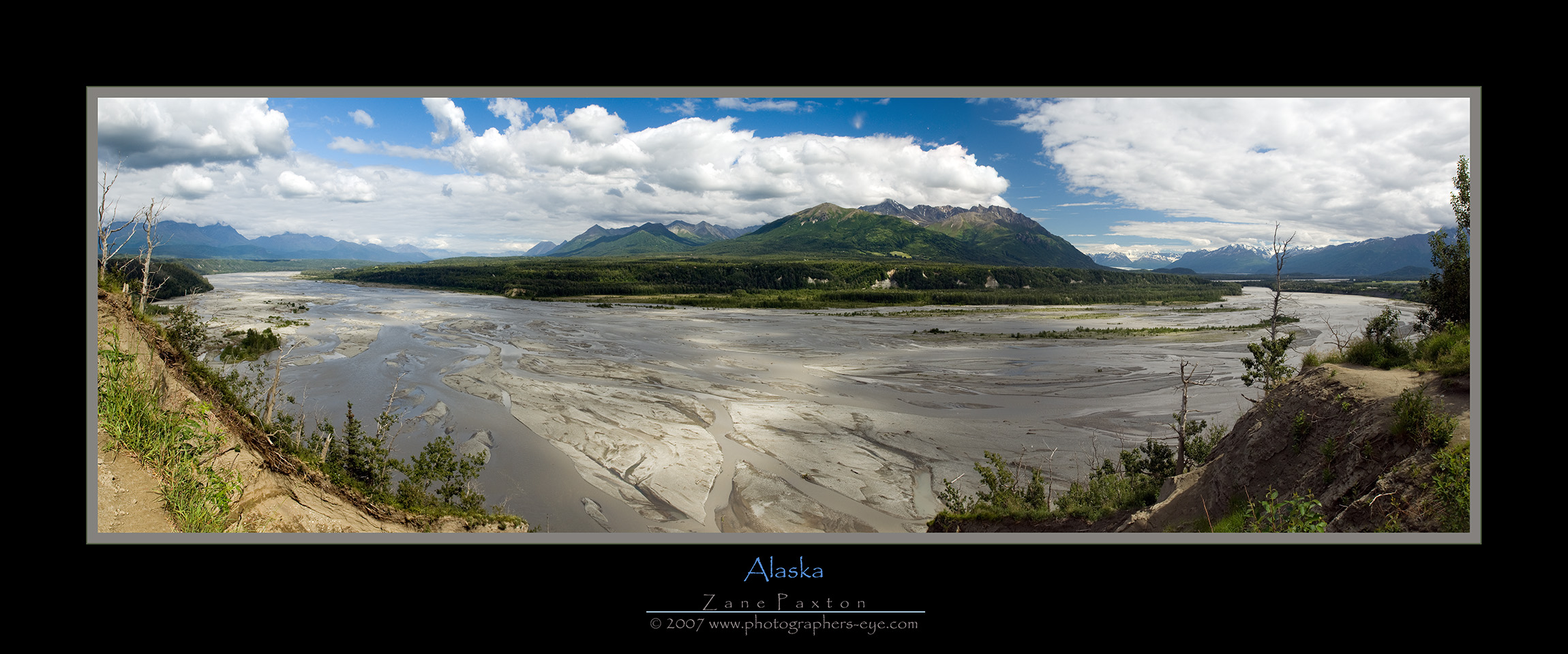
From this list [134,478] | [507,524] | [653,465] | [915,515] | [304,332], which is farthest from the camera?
[304,332]

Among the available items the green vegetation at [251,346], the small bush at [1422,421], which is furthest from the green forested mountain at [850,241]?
the small bush at [1422,421]

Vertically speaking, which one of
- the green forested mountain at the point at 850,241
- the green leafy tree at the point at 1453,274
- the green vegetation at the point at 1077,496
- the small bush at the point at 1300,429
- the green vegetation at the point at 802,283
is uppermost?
the green forested mountain at the point at 850,241

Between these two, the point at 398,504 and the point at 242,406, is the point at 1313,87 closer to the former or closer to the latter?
the point at 398,504

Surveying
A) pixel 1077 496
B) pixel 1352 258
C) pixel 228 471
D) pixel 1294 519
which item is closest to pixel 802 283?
pixel 1352 258

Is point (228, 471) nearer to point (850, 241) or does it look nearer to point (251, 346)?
point (251, 346)

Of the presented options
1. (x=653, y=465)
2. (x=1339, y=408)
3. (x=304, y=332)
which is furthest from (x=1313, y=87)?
(x=304, y=332)

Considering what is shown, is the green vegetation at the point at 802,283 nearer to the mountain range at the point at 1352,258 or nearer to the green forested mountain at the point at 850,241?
the mountain range at the point at 1352,258

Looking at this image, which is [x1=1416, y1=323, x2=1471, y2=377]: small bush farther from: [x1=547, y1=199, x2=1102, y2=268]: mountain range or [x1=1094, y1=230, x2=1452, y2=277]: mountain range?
[x1=547, y1=199, x2=1102, y2=268]: mountain range
